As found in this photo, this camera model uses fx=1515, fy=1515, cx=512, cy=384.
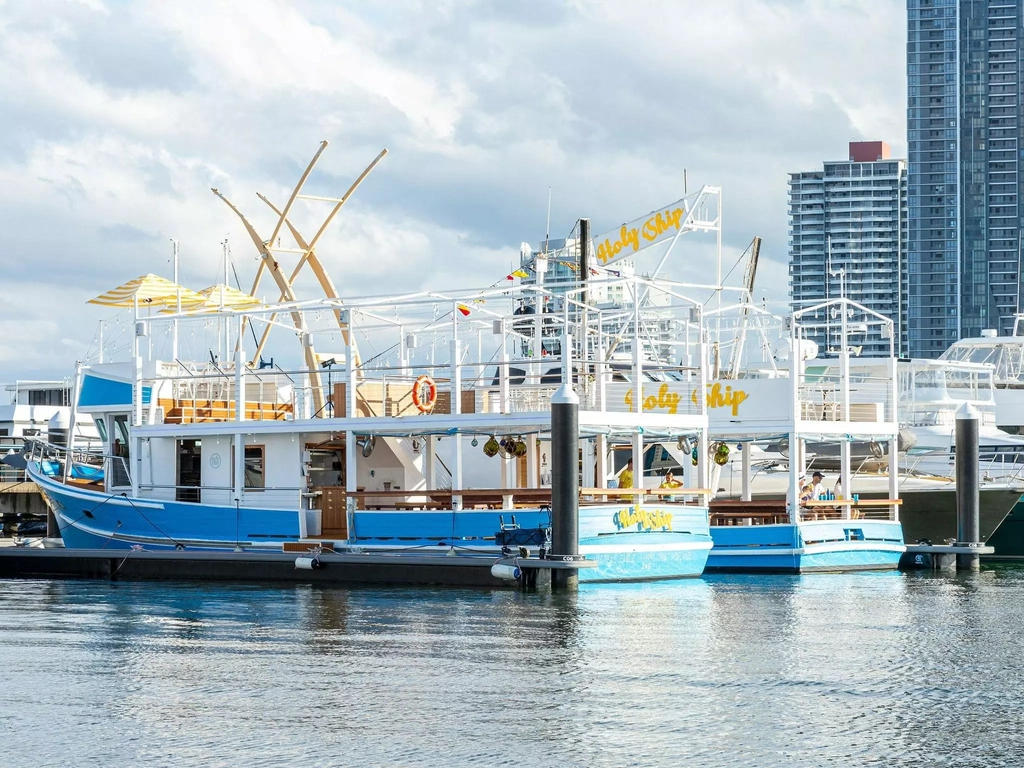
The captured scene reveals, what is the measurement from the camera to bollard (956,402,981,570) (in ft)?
121

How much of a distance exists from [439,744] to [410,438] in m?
20.2

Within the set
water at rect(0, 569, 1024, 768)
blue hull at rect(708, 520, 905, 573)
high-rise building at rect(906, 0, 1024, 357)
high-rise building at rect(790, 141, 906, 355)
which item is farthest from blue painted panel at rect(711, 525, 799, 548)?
high-rise building at rect(790, 141, 906, 355)

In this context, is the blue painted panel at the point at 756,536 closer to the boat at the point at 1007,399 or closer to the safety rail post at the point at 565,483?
the safety rail post at the point at 565,483

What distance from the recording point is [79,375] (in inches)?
1491

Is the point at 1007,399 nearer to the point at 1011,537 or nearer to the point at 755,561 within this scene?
the point at 1011,537

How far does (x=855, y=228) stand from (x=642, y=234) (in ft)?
518

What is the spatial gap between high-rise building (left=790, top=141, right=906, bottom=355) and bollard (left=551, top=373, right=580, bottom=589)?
162026mm

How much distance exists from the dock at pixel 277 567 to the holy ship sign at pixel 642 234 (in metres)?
11.5

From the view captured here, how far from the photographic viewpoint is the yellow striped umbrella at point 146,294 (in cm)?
4103

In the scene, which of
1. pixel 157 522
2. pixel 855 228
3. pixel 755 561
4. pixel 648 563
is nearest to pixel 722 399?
pixel 755 561

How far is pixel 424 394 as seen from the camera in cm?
3297

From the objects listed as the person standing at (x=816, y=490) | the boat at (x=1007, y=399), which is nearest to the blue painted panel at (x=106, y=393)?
the person standing at (x=816, y=490)

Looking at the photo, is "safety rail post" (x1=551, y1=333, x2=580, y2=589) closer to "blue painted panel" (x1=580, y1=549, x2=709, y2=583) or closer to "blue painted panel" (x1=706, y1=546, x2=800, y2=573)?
"blue painted panel" (x1=580, y1=549, x2=709, y2=583)

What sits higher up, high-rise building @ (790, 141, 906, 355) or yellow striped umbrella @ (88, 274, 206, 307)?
high-rise building @ (790, 141, 906, 355)
